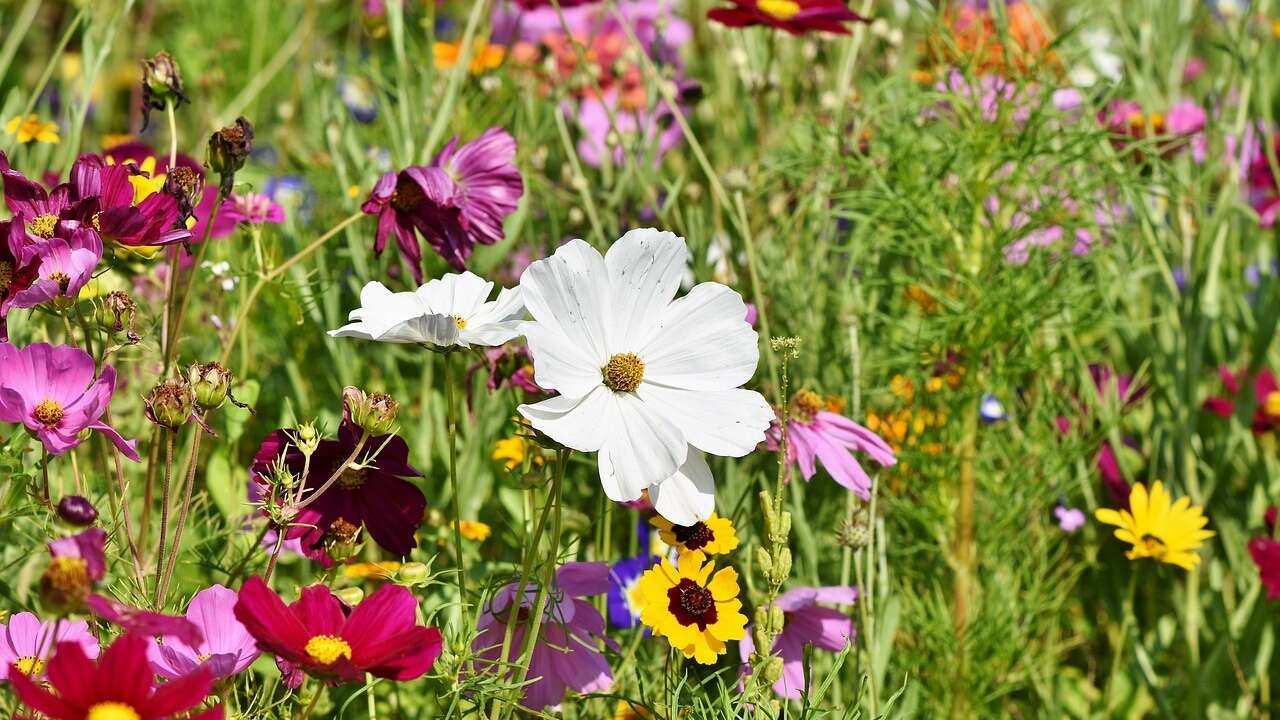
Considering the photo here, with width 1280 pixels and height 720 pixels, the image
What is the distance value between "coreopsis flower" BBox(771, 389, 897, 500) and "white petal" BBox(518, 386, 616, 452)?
19cm

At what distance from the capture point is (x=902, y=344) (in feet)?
3.78

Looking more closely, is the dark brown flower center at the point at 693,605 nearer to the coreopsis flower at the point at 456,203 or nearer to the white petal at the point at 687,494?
the white petal at the point at 687,494

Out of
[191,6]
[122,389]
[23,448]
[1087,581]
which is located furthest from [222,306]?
[191,6]

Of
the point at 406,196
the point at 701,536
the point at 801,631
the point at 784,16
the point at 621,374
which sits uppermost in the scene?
the point at 784,16

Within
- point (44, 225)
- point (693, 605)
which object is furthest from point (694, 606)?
point (44, 225)

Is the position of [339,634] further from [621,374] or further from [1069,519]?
[1069,519]

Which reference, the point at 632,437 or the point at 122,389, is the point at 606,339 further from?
the point at 122,389

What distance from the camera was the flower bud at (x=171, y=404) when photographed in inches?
25.2

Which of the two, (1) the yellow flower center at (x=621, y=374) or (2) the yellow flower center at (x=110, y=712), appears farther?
(1) the yellow flower center at (x=621, y=374)

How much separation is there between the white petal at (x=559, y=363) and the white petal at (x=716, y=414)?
0.04 meters

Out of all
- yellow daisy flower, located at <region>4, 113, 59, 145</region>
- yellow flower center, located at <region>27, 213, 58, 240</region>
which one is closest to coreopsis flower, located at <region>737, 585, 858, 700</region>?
yellow flower center, located at <region>27, 213, 58, 240</region>

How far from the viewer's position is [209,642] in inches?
27.0

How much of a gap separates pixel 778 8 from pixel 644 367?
50 centimetres

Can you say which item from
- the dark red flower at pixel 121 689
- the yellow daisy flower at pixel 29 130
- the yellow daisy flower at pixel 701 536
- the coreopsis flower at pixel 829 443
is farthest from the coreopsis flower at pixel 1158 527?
the yellow daisy flower at pixel 29 130
